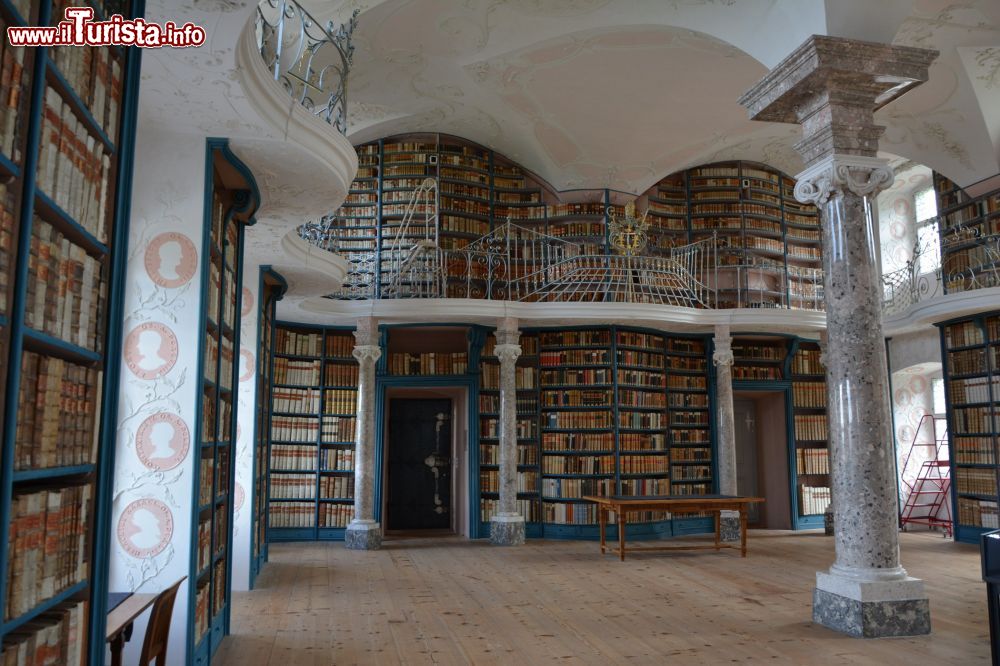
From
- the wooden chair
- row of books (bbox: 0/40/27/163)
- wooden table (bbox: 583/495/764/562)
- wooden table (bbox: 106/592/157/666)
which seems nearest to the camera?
row of books (bbox: 0/40/27/163)

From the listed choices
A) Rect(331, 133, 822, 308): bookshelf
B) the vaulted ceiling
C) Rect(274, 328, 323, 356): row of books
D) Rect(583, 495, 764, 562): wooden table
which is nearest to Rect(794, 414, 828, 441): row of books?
Rect(331, 133, 822, 308): bookshelf

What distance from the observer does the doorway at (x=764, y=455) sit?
1121 centimetres

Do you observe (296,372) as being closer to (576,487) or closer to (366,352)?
(366,352)

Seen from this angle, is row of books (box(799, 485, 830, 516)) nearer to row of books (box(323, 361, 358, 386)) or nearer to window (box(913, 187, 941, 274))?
window (box(913, 187, 941, 274))

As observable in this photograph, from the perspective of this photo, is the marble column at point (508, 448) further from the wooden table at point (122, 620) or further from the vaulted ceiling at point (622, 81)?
the wooden table at point (122, 620)

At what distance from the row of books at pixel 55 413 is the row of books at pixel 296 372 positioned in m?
7.47

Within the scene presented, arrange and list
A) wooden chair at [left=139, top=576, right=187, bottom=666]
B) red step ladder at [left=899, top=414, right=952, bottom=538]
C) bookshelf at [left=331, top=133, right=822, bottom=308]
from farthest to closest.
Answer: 1. red step ladder at [left=899, top=414, right=952, bottom=538]
2. bookshelf at [left=331, top=133, right=822, bottom=308]
3. wooden chair at [left=139, top=576, right=187, bottom=666]

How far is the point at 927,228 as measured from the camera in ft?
38.0

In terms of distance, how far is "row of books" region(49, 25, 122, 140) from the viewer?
226 cm

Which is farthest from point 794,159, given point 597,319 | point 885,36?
point 885,36

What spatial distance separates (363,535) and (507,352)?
8.94 feet

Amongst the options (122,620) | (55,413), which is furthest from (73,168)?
(122,620)

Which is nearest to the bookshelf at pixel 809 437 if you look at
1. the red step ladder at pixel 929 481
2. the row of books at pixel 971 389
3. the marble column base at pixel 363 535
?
the red step ladder at pixel 929 481

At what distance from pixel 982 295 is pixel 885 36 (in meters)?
4.40
